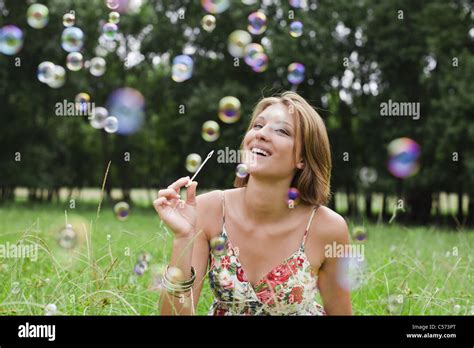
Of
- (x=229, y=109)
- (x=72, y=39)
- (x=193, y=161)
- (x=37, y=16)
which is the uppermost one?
(x=37, y=16)

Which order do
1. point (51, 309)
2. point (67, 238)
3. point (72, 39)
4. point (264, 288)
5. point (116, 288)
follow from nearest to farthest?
point (51, 309), point (264, 288), point (67, 238), point (116, 288), point (72, 39)

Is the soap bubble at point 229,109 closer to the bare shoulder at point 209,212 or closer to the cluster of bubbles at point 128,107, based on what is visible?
the bare shoulder at point 209,212

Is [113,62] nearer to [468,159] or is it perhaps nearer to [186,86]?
[186,86]

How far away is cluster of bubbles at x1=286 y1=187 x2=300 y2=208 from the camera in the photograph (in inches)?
111

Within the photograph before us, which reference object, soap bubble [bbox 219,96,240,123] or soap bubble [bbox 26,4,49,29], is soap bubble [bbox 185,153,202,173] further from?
soap bubble [bbox 26,4,49,29]

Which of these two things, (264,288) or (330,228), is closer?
(264,288)

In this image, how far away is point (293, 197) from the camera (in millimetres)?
2852

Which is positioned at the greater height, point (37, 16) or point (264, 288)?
point (37, 16)

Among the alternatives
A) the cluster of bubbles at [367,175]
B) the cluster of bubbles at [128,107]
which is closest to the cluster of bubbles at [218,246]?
the cluster of bubbles at [367,175]

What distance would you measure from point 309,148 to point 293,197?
232mm

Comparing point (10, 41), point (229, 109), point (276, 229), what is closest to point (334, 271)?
point (276, 229)

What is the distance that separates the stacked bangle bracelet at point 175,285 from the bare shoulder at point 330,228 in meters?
0.63

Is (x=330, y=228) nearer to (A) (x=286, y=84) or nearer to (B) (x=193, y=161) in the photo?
(B) (x=193, y=161)
